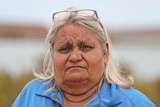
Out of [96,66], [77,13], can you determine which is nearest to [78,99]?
[96,66]

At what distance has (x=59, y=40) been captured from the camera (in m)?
3.36

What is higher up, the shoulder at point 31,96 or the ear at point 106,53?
the ear at point 106,53

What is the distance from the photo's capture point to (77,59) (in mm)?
3215

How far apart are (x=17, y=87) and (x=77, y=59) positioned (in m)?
7.18

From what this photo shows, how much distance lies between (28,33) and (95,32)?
68.8ft

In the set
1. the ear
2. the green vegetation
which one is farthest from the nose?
the green vegetation

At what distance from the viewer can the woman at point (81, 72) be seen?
→ 326cm

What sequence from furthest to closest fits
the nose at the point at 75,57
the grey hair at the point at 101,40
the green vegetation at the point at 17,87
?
the green vegetation at the point at 17,87
the grey hair at the point at 101,40
the nose at the point at 75,57

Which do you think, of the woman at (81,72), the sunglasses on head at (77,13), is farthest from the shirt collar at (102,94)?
the sunglasses on head at (77,13)

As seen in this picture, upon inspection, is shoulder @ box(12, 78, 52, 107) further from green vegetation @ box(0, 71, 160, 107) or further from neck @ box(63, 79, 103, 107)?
green vegetation @ box(0, 71, 160, 107)

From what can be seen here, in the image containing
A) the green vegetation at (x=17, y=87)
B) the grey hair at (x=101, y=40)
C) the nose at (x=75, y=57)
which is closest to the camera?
the nose at (x=75, y=57)

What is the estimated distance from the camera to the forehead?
3.29 m

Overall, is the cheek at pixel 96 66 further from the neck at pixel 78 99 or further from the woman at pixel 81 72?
the neck at pixel 78 99

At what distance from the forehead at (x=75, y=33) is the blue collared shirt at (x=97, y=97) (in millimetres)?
315
